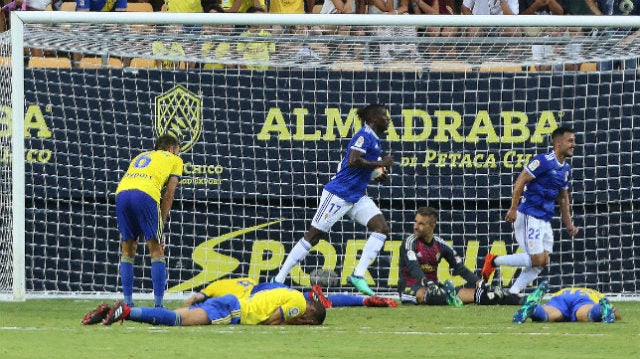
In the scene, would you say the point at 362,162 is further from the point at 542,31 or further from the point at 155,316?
the point at 155,316

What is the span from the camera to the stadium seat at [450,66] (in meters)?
15.7

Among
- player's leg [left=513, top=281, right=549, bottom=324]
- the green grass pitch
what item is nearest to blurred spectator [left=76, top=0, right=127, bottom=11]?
the green grass pitch

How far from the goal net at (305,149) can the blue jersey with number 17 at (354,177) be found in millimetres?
1564

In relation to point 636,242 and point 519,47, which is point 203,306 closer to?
point 519,47

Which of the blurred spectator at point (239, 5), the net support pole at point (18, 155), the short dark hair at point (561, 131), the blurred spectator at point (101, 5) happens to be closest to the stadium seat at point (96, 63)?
the blurred spectator at point (101, 5)

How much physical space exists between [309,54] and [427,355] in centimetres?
724

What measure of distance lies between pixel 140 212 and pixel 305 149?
4285mm

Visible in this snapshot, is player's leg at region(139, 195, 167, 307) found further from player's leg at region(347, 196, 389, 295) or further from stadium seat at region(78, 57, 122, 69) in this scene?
stadium seat at region(78, 57, 122, 69)

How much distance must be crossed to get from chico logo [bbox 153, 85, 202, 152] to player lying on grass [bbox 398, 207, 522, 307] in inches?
109

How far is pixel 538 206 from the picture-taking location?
14.2m

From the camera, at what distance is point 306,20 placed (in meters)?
14.0

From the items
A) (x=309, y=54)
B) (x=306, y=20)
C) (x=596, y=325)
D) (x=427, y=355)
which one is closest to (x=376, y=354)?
(x=427, y=355)

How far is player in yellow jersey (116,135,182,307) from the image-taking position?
38.2ft

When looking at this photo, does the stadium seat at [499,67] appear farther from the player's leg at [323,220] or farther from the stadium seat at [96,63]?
the stadium seat at [96,63]
